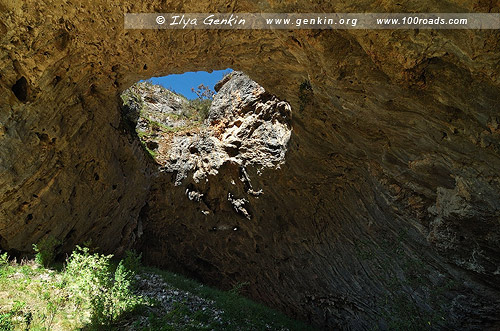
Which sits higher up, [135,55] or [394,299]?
[135,55]

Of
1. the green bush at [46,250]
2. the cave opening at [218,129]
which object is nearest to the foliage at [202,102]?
the cave opening at [218,129]

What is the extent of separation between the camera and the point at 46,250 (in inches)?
362

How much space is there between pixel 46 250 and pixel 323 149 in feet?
31.3

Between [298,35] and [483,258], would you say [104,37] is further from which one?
[483,258]

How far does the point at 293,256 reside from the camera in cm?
1405

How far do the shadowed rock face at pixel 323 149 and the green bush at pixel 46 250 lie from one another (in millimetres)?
433

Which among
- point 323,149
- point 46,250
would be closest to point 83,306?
point 46,250

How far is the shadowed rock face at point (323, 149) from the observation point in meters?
5.45

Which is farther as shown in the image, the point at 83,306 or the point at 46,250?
the point at 46,250

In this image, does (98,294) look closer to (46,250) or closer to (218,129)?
(46,250)

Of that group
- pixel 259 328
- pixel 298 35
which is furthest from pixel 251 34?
pixel 259 328

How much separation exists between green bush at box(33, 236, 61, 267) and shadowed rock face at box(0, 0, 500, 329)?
1.42ft

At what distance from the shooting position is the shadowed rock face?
5449 mm

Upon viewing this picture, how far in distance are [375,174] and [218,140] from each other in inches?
313
